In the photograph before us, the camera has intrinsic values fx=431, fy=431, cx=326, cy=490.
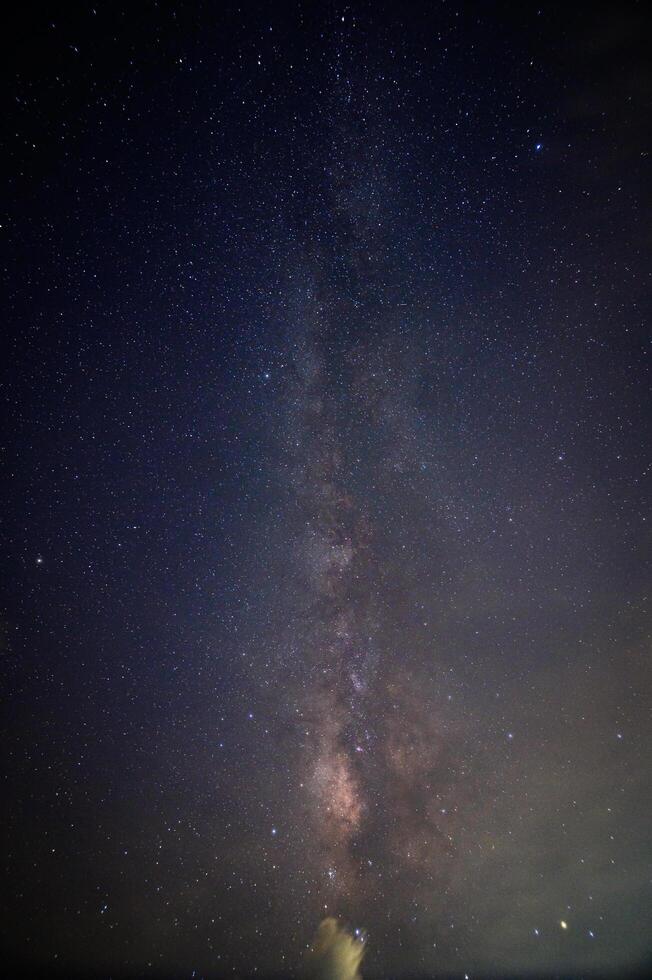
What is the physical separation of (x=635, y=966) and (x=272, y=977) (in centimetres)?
1741

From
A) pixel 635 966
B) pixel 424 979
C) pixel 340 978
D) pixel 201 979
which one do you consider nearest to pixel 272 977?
pixel 201 979

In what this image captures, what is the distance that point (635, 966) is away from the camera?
66.8ft

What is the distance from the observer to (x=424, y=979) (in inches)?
1009

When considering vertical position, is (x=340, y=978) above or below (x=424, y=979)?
above

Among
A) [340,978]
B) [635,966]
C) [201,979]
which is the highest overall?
[635,966]

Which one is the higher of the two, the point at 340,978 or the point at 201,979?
the point at 340,978

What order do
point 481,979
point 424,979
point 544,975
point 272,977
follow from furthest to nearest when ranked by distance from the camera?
point 424,979 < point 481,979 < point 544,975 < point 272,977

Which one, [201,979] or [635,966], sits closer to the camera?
[201,979]

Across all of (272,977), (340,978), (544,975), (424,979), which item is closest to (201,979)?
(272,977)

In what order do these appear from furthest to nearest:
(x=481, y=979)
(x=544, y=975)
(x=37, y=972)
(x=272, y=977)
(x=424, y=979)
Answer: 1. (x=424, y=979)
2. (x=481, y=979)
3. (x=544, y=975)
4. (x=272, y=977)
5. (x=37, y=972)

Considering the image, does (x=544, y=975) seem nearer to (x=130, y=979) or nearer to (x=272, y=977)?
(x=272, y=977)

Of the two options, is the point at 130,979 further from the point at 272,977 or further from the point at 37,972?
the point at 272,977

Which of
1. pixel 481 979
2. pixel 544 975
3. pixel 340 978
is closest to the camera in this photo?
pixel 340 978

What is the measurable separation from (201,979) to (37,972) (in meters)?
7.45
